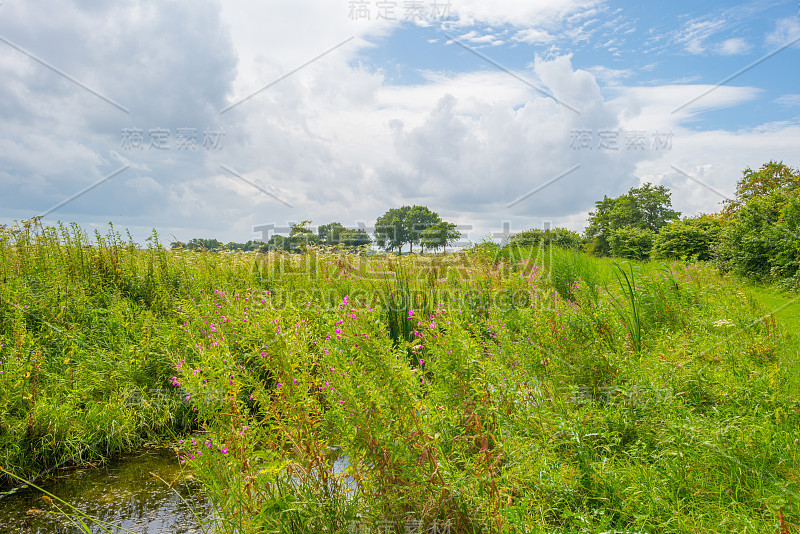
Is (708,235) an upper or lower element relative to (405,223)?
lower

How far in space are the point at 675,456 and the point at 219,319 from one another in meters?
4.66

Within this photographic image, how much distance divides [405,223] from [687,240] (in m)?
53.2

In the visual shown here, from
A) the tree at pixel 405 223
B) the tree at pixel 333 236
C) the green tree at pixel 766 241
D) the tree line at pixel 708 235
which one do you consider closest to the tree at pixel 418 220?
the tree at pixel 405 223

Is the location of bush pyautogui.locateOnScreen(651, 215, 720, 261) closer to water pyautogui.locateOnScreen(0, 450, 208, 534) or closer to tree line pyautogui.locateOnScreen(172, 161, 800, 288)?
tree line pyautogui.locateOnScreen(172, 161, 800, 288)

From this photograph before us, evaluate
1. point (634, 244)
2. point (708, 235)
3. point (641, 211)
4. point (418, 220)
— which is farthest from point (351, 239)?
point (418, 220)

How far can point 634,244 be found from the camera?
25.8 meters

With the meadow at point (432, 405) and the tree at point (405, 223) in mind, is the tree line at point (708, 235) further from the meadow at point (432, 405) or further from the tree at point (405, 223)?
the tree at point (405, 223)

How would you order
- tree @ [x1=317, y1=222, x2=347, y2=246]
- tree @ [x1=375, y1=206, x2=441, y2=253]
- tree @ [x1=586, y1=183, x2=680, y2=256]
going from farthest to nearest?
tree @ [x1=375, y1=206, x2=441, y2=253], tree @ [x1=586, y1=183, x2=680, y2=256], tree @ [x1=317, y1=222, x2=347, y2=246]

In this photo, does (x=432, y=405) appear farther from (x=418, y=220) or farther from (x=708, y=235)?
(x=418, y=220)

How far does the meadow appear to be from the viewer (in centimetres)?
233

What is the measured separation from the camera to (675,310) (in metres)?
5.45

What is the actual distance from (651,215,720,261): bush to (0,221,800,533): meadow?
12373mm

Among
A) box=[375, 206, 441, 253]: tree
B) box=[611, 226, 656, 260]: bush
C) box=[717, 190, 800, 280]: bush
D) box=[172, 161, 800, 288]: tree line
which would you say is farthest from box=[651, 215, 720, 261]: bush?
box=[375, 206, 441, 253]: tree

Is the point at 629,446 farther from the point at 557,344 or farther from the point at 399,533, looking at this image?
the point at 399,533
